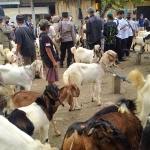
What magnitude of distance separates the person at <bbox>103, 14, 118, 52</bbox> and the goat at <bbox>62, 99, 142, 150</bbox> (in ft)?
20.8

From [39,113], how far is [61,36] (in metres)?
5.57

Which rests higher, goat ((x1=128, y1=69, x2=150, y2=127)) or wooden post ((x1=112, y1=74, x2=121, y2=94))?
goat ((x1=128, y1=69, x2=150, y2=127))

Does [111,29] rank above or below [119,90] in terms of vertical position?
above

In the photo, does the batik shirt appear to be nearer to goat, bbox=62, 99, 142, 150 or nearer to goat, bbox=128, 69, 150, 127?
goat, bbox=128, 69, 150, 127

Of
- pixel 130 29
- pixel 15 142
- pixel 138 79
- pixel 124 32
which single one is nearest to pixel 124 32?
pixel 124 32

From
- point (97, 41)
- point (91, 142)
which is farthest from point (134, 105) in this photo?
point (97, 41)

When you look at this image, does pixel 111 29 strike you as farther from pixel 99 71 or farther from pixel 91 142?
pixel 91 142

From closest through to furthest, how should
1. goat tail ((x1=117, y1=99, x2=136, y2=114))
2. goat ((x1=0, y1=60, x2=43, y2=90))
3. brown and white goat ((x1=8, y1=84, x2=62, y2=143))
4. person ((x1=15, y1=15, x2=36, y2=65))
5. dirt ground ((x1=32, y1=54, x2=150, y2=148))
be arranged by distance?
1. goat tail ((x1=117, y1=99, x2=136, y2=114))
2. brown and white goat ((x1=8, y1=84, x2=62, y2=143))
3. dirt ground ((x1=32, y1=54, x2=150, y2=148))
4. goat ((x1=0, y1=60, x2=43, y2=90))
5. person ((x1=15, y1=15, x2=36, y2=65))

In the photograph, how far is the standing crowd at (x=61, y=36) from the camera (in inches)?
218

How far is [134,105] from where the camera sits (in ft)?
10.5

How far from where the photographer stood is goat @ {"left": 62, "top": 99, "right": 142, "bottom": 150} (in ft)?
6.77

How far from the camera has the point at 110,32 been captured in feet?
30.0

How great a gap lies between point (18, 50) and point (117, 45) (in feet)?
16.7

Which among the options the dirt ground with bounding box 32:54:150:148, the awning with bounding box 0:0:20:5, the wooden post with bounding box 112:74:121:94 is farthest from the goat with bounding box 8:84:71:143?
the awning with bounding box 0:0:20:5
